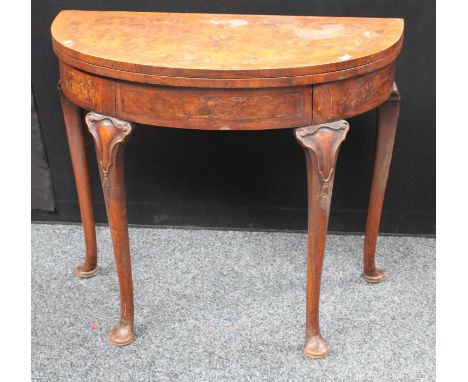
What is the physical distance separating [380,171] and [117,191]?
0.72 metres

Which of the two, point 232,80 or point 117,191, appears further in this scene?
point 117,191

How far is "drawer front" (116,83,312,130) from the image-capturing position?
71.2 inches

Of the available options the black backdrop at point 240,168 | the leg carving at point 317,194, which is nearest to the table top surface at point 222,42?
the leg carving at point 317,194

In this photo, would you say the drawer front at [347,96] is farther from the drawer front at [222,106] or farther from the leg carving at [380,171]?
the leg carving at [380,171]

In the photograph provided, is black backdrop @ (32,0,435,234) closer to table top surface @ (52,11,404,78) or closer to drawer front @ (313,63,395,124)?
table top surface @ (52,11,404,78)

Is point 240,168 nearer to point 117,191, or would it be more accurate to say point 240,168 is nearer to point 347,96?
point 117,191

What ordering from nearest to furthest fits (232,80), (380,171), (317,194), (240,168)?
1. (232,80)
2. (317,194)
3. (380,171)
4. (240,168)

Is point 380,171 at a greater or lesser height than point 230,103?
lesser

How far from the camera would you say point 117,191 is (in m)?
2.00

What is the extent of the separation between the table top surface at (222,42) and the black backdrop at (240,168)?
33 cm

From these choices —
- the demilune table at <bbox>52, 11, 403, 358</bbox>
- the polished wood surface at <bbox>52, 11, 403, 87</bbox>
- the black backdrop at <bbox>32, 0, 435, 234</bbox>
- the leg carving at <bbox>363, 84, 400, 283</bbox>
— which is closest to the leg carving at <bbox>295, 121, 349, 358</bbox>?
the demilune table at <bbox>52, 11, 403, 358</bbox>

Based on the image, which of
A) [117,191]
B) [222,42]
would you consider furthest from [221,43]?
[117,191]

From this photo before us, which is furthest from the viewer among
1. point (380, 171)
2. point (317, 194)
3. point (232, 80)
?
point (380, 171)

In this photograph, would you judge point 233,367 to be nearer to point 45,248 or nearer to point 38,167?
point 45,248
